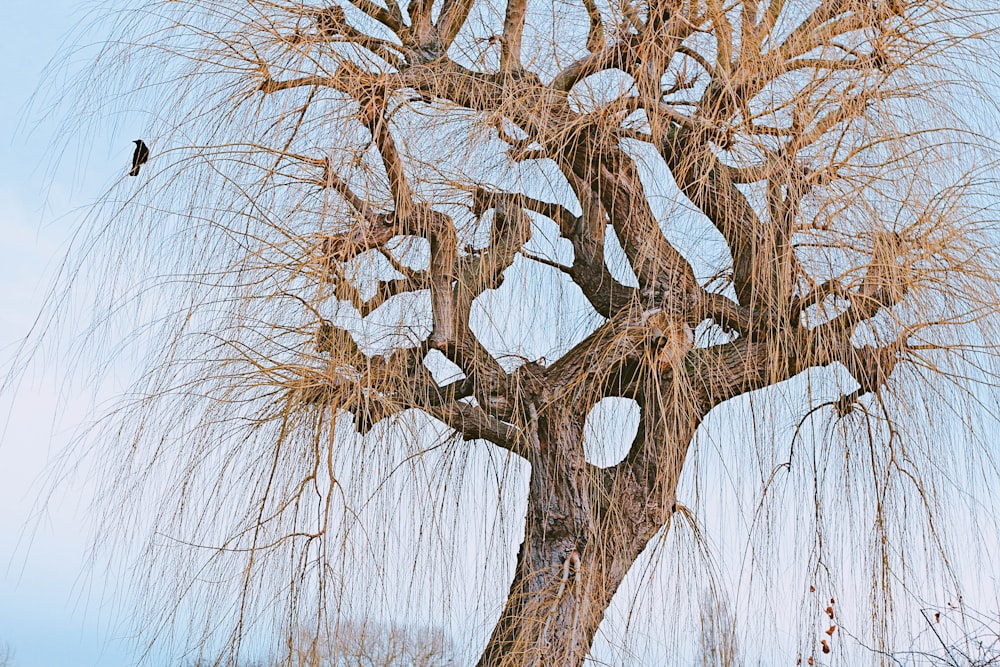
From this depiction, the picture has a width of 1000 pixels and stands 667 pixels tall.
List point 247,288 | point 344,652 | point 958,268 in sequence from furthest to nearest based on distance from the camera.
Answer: point 958,268
point 247,288
point 344,652

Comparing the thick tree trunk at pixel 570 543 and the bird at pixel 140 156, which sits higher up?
the bird at pixel 140 156

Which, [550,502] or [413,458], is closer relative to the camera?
[413,458]

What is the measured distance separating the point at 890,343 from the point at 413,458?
79 centimetres

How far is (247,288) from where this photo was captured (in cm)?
161

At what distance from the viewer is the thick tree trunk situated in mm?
1636

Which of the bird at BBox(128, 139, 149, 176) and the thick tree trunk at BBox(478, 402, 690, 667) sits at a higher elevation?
the bird at BBox(128, 139, 149, 176)

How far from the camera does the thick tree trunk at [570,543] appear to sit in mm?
1636

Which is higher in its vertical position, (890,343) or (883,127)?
(883,127)

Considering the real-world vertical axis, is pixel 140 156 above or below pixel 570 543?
above

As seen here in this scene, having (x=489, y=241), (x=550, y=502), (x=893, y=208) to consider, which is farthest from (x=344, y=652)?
(x=893, y=208)

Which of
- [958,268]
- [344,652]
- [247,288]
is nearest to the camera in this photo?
[344,652]

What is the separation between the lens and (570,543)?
1.72 m

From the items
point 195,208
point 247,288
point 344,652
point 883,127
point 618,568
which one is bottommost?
point 344,652

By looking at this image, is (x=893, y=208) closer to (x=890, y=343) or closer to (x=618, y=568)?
(x=890, y=343)
